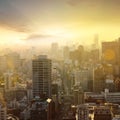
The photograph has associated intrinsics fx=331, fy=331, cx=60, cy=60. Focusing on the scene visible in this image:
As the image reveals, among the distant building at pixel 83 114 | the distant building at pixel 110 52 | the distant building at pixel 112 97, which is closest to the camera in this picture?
the distant building at pixel 83 114

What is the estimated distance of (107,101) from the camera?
677 cm

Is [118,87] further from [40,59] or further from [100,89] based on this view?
[40,59]

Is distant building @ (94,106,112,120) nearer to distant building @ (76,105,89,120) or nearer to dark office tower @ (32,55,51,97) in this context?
distant building @ (76,105,89,120)

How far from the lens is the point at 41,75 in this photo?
6844 mm

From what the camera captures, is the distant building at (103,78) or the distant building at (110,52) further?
the distant building at (110,52)

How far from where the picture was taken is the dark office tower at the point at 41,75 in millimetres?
6520

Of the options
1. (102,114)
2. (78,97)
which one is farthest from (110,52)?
(102,114)

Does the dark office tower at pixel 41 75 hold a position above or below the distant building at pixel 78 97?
above

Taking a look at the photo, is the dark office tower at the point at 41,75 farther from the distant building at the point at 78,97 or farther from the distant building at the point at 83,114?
the distant building at the point at 83,114

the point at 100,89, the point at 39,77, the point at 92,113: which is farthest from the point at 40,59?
the point at 92,113

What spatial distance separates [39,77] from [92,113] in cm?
223

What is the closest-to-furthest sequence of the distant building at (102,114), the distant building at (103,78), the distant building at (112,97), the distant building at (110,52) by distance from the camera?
1. the distant building at (102,114)
2. the distant building at (112,97)
3. the distant building at (103,78)
4. the distant building at (110,52)

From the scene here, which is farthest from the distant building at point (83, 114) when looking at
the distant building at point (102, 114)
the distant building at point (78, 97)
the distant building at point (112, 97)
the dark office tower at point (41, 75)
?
the distant building at point (112, 97)

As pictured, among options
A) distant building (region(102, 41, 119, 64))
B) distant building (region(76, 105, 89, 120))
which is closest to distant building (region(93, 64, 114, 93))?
distant building (region(102, 41, 119, 64))
